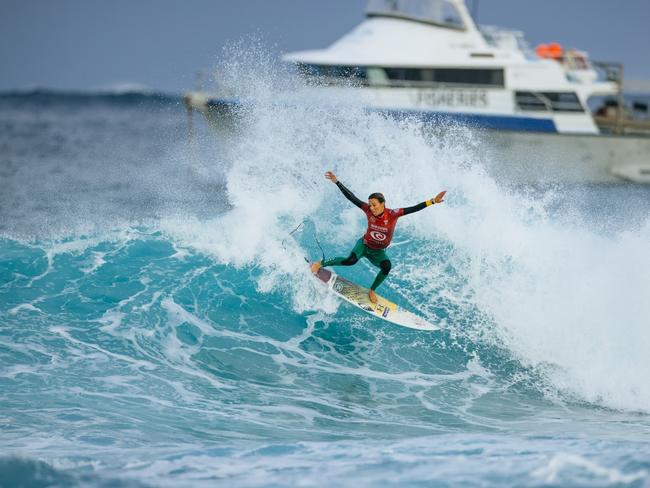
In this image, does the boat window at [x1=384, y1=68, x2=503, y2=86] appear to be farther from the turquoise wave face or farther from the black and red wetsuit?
the black and red wetsuit

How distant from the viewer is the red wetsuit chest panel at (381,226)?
10594 mm

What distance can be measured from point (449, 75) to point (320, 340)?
52.3 ft

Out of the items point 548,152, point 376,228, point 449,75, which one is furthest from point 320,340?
point 449,75

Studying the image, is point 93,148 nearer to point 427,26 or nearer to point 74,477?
point 427,26

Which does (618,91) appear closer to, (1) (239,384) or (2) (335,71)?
(2) (335,71)

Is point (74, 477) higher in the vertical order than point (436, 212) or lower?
lower

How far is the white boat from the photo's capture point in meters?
24.8

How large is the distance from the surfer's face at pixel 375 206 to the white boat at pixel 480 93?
47.2 ft

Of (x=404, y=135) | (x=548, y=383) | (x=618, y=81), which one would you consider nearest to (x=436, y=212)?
(x=404, y=135)

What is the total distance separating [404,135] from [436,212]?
9.08ft

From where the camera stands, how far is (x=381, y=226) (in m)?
10.6

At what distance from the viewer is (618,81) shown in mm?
27344

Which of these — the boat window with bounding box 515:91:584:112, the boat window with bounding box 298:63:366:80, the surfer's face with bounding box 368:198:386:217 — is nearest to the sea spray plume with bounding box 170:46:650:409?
the surfer's face with bounding box 368:198:386:217

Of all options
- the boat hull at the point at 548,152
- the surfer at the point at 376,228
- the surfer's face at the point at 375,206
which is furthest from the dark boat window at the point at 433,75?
Result: the surfer's face at the point at 375,206
